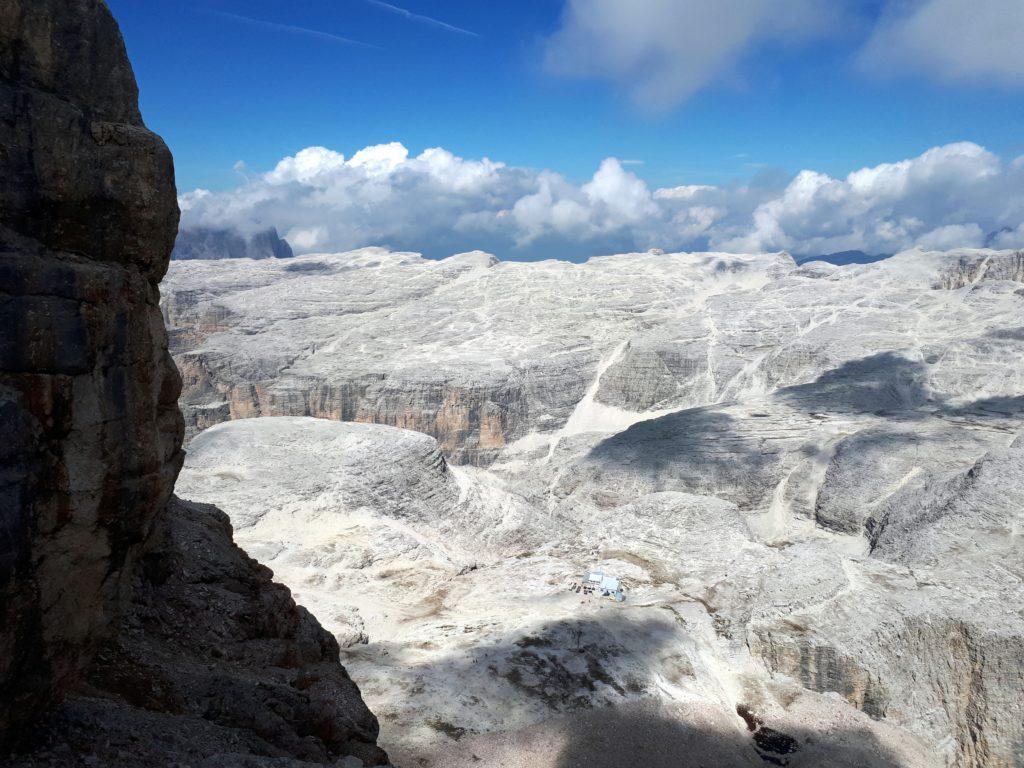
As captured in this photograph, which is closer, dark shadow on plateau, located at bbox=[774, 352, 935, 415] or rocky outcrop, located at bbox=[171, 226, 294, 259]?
dark shadow on plateau, located at bbox=[774, 352, 935, 415]

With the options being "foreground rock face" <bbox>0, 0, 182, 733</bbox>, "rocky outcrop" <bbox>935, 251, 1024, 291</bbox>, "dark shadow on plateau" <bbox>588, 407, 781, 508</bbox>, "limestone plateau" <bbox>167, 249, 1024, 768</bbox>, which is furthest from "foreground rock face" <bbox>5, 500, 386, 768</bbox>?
"rocky outcrop" <bbox>935, 251, 1024, 291</bbox>

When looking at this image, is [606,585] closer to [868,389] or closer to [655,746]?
[655,746]

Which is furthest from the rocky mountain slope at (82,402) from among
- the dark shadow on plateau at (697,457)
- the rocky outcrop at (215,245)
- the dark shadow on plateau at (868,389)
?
the rocky outcrop at (215,245)

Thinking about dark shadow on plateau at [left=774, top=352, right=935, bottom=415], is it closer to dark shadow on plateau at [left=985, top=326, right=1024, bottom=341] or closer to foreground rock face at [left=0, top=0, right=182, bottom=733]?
dark shadow on plateau at [left=985, top=326, right=1024, bottom=341]

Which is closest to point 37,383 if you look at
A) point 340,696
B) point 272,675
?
point 272,675

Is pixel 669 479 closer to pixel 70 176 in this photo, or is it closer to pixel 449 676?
pixel 449 676

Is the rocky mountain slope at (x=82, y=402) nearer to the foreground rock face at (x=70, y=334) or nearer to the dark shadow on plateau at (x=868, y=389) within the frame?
the foreground rock face at (x=70, y=334)
